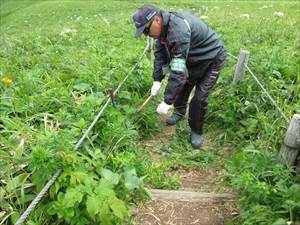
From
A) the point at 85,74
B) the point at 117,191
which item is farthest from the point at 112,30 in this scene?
the point at 117,191

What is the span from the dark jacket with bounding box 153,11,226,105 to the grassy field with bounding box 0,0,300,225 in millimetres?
713

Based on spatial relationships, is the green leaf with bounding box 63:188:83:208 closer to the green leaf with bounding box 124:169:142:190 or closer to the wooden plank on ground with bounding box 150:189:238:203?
the green leaf with bounding box 124:169:142:190

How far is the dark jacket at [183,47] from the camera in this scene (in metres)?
3.87

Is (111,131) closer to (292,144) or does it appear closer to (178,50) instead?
(178,50)

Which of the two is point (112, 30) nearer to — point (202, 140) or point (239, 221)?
point (202, 140)

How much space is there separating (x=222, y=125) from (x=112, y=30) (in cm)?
565

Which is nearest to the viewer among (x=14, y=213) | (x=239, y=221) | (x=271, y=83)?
(x=14, y=213)

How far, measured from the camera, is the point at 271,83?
484 centimetres

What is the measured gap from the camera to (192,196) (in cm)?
327

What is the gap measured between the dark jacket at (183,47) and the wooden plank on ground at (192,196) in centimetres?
121

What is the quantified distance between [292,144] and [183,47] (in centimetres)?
153

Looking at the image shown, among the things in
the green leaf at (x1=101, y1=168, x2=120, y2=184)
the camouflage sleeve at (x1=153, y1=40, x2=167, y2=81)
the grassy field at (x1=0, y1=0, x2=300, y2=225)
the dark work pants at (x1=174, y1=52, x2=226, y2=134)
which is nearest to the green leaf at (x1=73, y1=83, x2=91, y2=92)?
the grassy field at (x1=0, y1=0, x2=300, y2=225)

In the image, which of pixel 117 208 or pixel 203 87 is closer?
pixel 117 208

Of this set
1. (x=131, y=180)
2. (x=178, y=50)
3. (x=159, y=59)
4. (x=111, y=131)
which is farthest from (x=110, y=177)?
(x=159, y=59)
